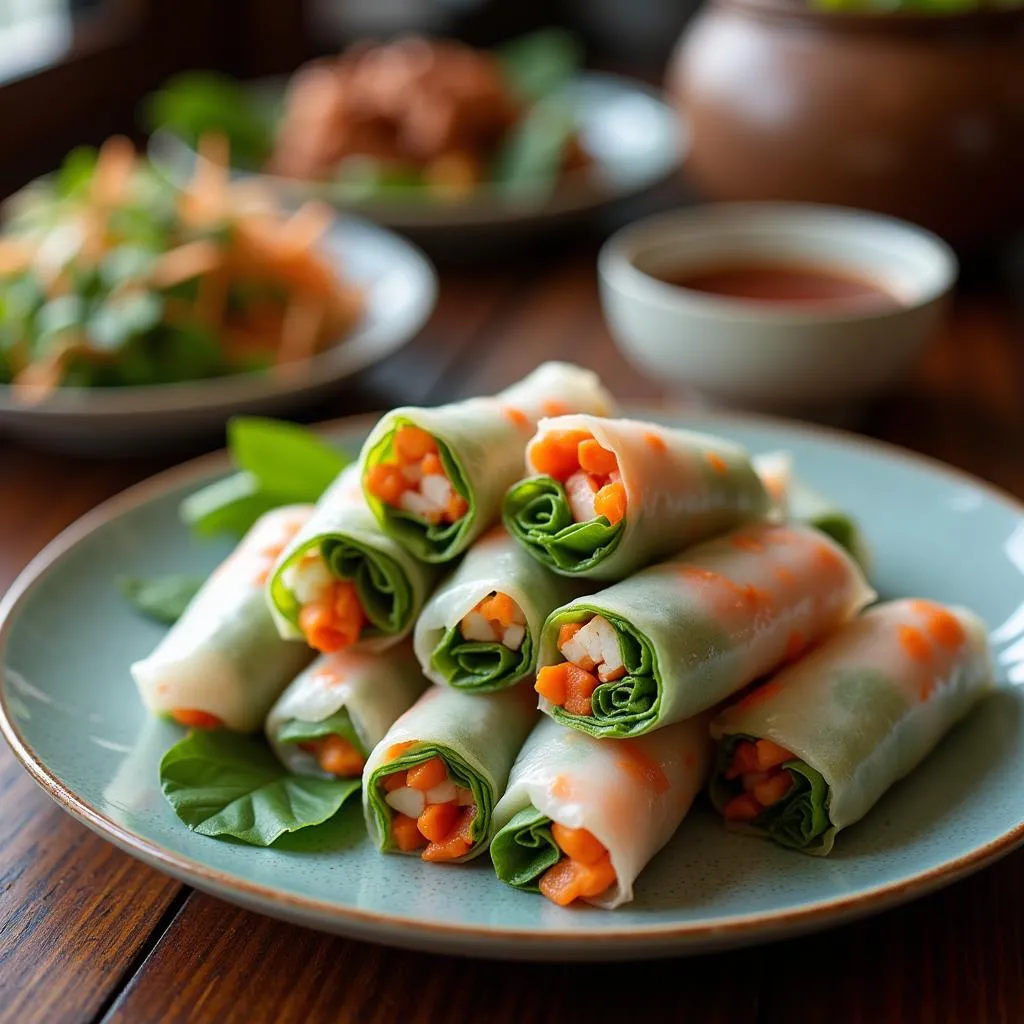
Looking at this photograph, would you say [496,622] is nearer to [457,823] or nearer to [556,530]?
[556,530]

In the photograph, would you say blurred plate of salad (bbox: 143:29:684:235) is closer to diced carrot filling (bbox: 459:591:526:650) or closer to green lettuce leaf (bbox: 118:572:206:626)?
green lettuce leaf (bbox: 118:572:206:626)

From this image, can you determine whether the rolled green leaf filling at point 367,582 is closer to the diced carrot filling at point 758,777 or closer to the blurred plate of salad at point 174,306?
the diced carrot filling at point 758,777

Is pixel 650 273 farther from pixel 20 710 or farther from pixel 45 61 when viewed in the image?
pixel 45 61

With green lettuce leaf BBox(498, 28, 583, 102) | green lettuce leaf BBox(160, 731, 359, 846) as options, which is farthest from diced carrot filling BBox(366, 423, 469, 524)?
green lettuce leaf BBox(498, 28, 583, 102)

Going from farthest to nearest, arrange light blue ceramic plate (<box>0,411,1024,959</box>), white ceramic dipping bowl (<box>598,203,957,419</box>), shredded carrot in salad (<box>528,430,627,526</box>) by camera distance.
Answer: white ceramic dipping bowl (<box>598,203,957,419</box>)
shredded carrot in salad (<box>528,430,627,526</box>)
light blue ceramic plate (<box>0,411,1024,959</box>)

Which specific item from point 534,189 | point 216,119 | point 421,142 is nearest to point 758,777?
point 534,189

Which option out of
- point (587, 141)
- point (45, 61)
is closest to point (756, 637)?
point (587, 141)
